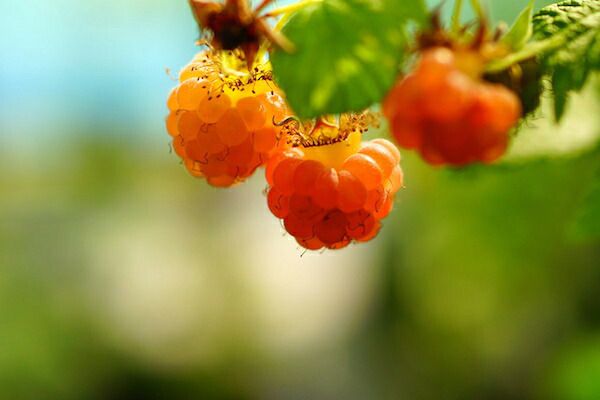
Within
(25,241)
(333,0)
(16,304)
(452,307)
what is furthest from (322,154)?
(25,241)

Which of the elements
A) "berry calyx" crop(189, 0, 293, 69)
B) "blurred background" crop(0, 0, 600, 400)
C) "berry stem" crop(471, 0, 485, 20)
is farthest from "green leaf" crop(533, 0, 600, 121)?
"blurred background" crop(0, 0, 600, 400)

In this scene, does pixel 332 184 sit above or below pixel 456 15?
below

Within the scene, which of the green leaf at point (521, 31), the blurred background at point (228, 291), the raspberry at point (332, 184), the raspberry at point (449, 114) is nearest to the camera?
the raspberry at point (449, 114)

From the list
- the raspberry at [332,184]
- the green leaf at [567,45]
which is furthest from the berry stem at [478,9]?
the raspberry at [332,184]

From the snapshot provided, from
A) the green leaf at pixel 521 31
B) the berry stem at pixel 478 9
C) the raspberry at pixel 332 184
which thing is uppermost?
Answer: the berry stem at pixel 478 9

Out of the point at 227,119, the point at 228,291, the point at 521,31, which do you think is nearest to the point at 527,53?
the point at 521,31

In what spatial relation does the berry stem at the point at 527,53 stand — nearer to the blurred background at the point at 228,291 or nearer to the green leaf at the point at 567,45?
the green leaf at the point at 567,45

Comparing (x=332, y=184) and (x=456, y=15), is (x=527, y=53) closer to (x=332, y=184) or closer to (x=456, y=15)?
(x=456, y=15)
